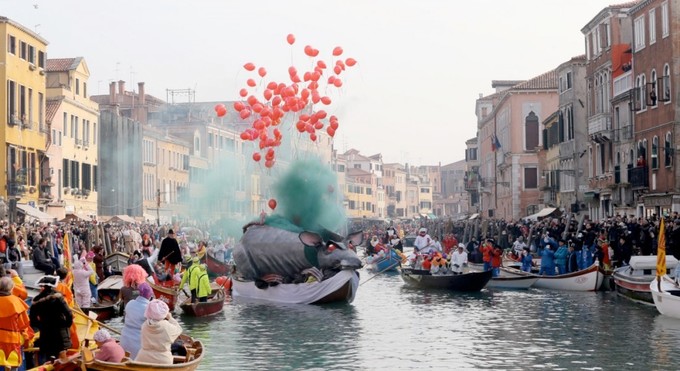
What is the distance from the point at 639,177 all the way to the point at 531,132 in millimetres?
36647

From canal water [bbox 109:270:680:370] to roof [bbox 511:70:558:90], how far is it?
48435mm

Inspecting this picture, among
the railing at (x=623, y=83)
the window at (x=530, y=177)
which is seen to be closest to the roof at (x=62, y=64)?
the railing at (x=623, y=83)

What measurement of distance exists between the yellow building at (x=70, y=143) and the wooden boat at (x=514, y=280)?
85.5 ft

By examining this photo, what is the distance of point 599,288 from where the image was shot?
39438 mm

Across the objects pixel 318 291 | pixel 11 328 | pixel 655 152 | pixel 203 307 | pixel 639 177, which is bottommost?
pixel 203 307

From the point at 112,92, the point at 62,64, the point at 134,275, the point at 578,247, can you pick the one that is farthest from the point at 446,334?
the point at 112,92

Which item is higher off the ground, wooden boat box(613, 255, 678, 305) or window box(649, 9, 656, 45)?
window box(649, 9, 656, 45)

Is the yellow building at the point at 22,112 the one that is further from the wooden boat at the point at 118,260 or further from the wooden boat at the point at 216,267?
the wooden boat at the point at 118,260

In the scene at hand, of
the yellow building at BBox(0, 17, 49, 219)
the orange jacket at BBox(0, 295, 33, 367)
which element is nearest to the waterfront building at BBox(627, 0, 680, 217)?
the yellow building at BBox(0, 17, 49, 219)

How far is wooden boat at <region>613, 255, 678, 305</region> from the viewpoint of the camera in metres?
32.9

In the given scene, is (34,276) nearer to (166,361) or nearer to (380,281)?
(166,361)

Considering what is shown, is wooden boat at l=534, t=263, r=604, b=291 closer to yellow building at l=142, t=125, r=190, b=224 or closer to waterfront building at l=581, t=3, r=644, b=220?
waterfront building at l=581, t=3, r=644, b=220

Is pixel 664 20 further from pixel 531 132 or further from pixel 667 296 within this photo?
pixel 531 132

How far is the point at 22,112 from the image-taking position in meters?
55.9
